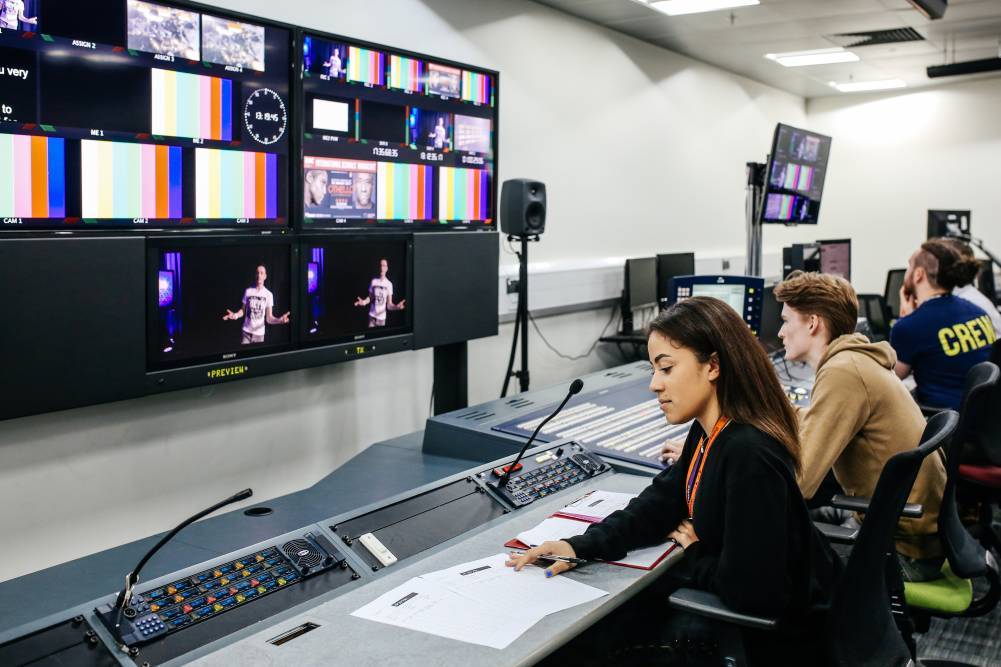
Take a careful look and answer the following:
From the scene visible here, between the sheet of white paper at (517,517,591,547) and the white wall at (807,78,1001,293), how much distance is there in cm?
740

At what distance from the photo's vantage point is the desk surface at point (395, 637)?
49.7 inches

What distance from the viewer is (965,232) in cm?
656

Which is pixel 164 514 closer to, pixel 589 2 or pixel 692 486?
pixel 692 486

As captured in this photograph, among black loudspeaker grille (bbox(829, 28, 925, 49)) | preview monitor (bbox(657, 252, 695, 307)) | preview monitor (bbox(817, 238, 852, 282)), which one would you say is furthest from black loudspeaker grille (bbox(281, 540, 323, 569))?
black loudspeaker grille (bbox(829, 28, 925, 49))

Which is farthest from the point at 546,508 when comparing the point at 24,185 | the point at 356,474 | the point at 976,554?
the point at 24,185

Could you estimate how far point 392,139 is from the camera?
3.11m

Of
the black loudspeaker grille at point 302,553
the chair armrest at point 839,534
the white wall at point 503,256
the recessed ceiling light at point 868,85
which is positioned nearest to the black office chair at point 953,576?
the chair armrest at point 839,534

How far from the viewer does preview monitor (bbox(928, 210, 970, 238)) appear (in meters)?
6.71

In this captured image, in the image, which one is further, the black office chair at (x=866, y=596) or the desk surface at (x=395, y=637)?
the black office chair at (x=866, y=596)

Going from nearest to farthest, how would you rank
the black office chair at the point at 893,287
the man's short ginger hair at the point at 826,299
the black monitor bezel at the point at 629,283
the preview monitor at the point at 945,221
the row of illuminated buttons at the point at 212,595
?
the row of illuminated buttons at the point at 212,595
the man's short ginger hair at the point at 826,299
the black monitor bezel at the point at 629,283
the black office chair at the point at 893,287
the preview monitor at the point at 945,221

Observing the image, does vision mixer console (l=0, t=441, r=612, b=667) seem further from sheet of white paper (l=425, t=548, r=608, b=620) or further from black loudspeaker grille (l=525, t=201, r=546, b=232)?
black loudspeaker grille (l=525, t=201, r=546, b=232)

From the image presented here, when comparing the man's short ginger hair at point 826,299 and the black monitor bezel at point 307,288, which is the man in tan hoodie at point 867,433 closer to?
the man's short ginger hair at point 826,299

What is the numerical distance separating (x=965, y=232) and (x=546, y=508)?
587cm

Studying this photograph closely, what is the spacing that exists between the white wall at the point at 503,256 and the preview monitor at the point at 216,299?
485 millimetres
